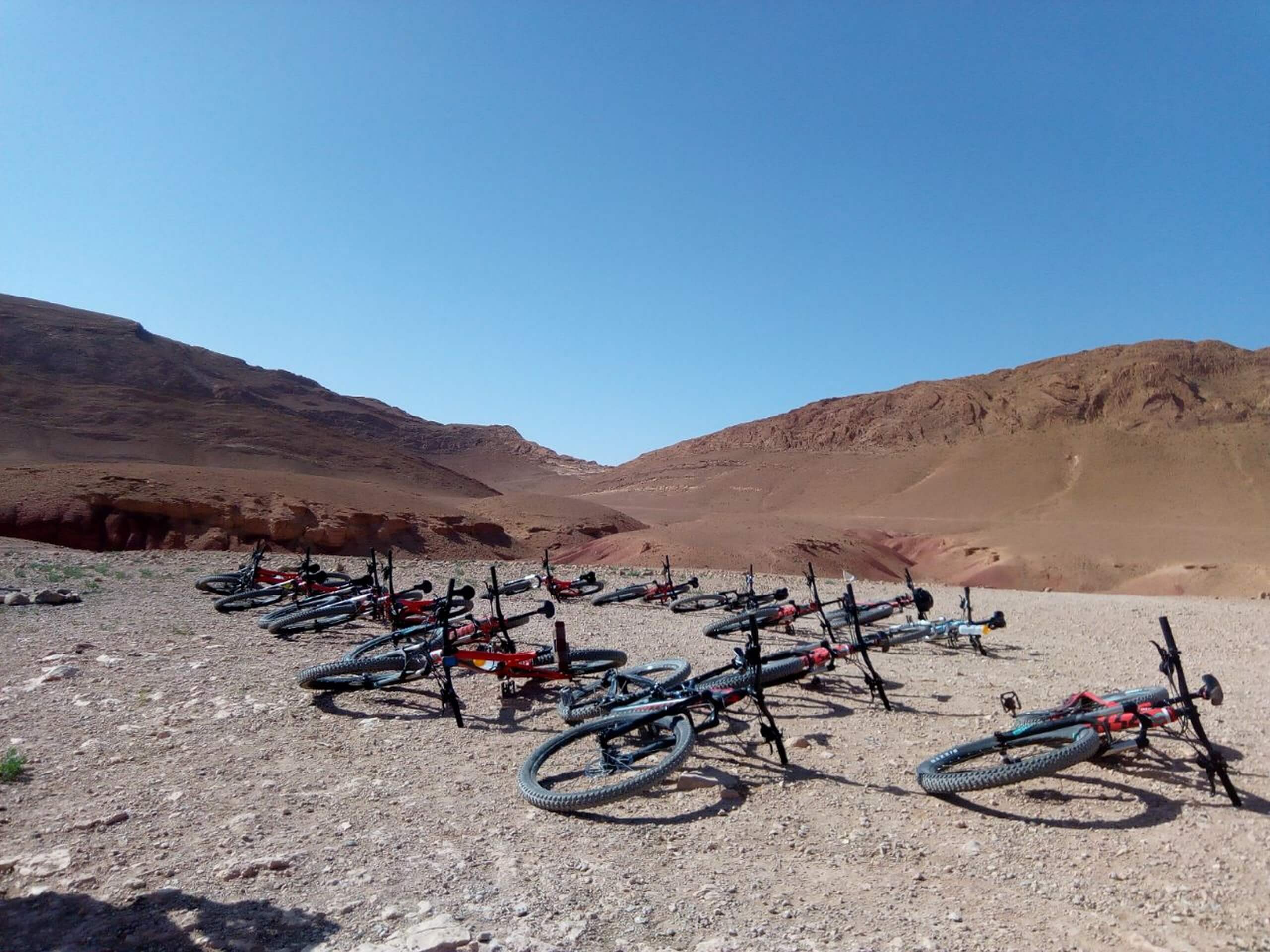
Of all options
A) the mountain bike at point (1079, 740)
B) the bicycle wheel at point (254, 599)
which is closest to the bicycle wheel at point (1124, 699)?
the mountain bike at point (1079, 740)

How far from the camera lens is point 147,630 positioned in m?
10.8

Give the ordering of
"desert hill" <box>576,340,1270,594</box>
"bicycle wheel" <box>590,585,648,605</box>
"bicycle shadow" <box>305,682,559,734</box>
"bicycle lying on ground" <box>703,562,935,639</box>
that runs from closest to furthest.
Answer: "bicycle shadow" <box>305,682,559,734</box> → "bicycle lying on ground" <box>703,562,935,639</box> → "bicycle wheel" <box>590,585,648,605</box> → "desert hill" <box>576,340,1270,594</box>

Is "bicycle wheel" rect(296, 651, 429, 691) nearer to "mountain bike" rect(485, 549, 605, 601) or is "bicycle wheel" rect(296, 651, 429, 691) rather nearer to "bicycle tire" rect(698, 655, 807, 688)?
"bicycle tire" rect(698, 655, 807, 688)

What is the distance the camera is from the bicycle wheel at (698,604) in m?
16.0

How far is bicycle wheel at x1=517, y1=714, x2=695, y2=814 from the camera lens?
5.12m

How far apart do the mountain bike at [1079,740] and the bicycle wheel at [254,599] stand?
11.6 metres

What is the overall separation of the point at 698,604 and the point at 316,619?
8.31 m

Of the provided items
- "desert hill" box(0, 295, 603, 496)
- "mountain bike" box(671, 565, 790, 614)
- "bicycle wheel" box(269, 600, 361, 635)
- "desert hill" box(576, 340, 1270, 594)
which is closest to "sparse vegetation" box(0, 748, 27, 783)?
"bicycle wheel" box(269, 600, 361, 635)

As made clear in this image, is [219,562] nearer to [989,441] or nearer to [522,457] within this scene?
[989,441]

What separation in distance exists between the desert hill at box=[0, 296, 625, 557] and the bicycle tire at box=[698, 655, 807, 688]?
87.9 ft

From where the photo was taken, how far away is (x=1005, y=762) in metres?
5.57

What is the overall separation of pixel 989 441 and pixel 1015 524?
29482 mm

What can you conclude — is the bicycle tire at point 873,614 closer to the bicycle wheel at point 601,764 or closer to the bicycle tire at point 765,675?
the bicycle tire at point 765,675

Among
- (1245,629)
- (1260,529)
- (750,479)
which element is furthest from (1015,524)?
(1245,629)
